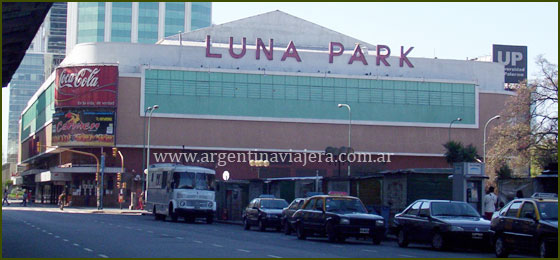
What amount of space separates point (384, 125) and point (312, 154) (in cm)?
834

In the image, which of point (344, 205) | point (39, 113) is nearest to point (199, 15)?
point (39, 113)

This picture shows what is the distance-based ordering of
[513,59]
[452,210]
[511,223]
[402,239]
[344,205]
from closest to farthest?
[511,223] < [452,210] < [402,239] < [344,205] < [513,59]

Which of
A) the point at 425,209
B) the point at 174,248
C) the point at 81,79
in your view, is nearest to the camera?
the point at 174,248

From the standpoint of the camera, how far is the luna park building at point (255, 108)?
8338cm

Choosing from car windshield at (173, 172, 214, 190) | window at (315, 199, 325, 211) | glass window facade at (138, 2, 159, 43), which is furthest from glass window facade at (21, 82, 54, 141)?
window at (315, 199, 325, 211)

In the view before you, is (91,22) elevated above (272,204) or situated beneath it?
elevated above

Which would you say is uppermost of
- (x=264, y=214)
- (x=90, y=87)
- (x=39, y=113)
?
(x=90, y=87)

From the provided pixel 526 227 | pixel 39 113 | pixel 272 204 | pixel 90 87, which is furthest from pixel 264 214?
pixel 39 113

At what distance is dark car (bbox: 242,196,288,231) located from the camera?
37.3m

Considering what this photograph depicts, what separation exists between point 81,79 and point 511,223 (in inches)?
2672

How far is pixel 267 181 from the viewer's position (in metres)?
50.1

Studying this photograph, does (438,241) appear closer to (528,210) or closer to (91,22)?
(528,210)

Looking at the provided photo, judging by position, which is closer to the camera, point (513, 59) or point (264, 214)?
point (264, 214)

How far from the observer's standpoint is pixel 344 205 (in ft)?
94.1
